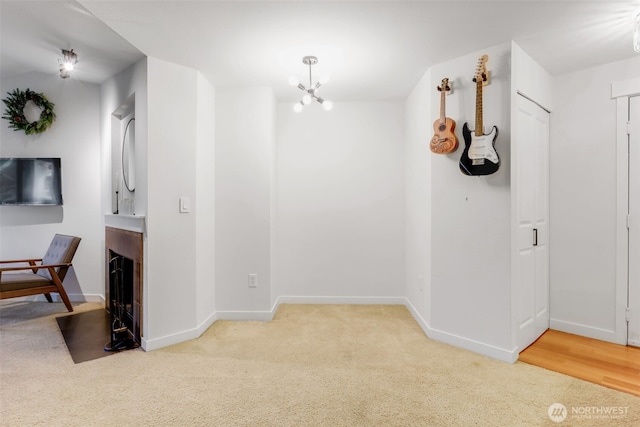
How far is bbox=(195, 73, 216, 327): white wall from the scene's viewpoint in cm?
292

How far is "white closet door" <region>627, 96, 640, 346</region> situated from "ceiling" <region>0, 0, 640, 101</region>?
1.79ft

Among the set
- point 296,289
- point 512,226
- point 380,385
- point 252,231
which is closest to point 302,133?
point 252,231

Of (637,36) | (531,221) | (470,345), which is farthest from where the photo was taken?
(531,221)

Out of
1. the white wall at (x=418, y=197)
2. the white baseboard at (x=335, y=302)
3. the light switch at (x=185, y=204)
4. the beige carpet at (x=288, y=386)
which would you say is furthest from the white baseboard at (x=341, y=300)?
the light switch at (x=185, y=204)

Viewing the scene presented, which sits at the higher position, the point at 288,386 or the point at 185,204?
the point at 185,204

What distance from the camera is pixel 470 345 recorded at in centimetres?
254

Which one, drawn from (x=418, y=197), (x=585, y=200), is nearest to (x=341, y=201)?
(x=418, y=197)

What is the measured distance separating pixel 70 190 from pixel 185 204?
2.09 metres

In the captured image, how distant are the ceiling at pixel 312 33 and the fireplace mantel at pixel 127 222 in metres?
1.37

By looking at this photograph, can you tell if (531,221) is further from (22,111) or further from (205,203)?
(22,111)

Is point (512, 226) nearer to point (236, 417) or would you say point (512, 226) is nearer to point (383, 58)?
point (383, 58)

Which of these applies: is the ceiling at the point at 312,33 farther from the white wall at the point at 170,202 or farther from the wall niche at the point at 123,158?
the wall niche at the point at 123,158

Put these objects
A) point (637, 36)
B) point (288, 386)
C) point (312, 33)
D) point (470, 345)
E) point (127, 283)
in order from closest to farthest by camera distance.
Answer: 1. point (637, 36)
2. point (288, 386)
3. point (312, 33)
4. point (470, 345)
5. point (127, 283)

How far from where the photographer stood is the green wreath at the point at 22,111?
3572 mm
